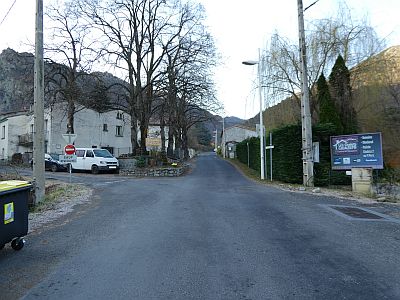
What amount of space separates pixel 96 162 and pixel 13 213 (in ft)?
73.9

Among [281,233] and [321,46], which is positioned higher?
[321,46]

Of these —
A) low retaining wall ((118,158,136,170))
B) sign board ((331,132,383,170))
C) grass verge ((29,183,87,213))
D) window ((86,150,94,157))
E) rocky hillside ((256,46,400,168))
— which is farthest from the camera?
low retaining wall ((118,158,136,170))

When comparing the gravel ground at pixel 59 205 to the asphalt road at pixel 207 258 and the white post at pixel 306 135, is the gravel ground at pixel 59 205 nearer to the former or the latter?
the asphalt road at pixel 207 258

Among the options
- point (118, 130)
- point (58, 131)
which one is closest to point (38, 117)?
point (58, 131)

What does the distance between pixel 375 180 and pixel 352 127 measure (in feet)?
19.5

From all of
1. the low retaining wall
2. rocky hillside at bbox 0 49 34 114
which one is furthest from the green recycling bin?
rocky hillside at bbox 0 49 34 114

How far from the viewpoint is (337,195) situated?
14203 millimetres

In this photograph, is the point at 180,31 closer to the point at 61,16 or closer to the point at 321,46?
the point at 61,16

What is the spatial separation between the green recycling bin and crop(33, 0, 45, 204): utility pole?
5295 millimetres

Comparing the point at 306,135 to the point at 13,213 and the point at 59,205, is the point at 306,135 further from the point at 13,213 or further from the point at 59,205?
the point at 13,213

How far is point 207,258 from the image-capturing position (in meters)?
5.45

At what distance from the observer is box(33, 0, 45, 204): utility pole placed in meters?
11.3

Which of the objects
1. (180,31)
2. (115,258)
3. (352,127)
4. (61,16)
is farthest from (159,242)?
(61,16)

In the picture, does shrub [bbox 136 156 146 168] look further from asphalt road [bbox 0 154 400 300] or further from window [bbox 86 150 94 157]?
asphalt road [bbox 0 154 400 300]
